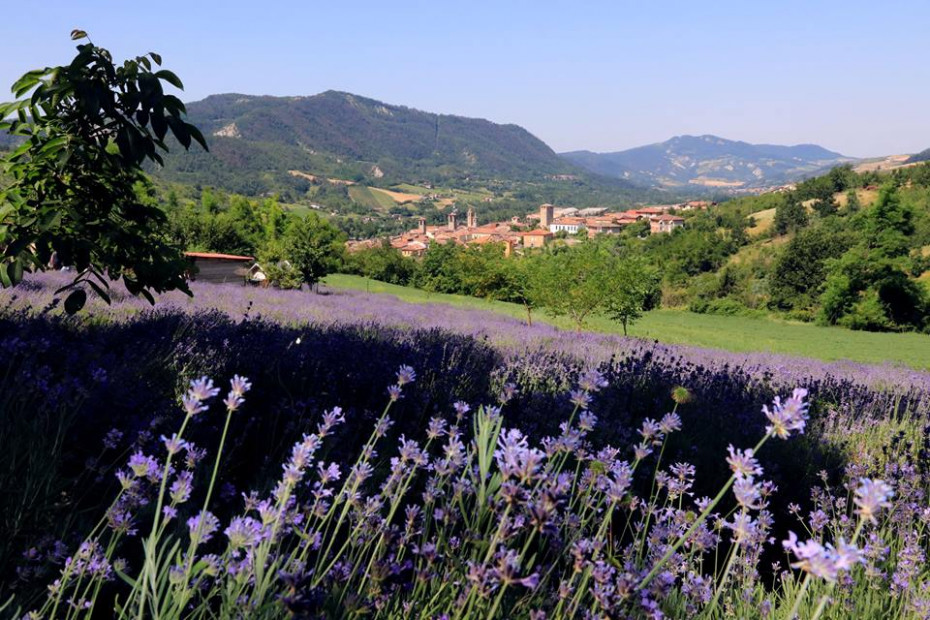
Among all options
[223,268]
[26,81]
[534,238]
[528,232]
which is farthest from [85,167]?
[528,232]

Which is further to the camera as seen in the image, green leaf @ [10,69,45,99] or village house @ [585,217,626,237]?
village house @ [585,217,626,237]

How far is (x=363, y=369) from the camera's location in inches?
155

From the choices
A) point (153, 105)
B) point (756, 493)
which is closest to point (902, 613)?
point (756, 493)

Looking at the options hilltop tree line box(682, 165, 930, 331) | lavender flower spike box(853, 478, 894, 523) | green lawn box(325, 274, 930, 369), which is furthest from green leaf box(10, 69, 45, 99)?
hilltop tree line box(682, 165, 930, 331)

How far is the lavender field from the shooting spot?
3.97 feet

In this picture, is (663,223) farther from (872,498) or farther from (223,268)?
(872,498)

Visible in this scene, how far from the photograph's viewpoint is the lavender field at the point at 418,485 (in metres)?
1.21

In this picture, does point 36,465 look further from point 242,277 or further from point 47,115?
point 242,277

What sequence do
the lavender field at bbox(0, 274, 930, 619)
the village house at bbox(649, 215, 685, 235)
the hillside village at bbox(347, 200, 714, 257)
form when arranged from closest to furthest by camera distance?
the lavender field at bbox(0, 274, 930, 619)
the village house at bbox(649, 215, 685, 235)
the hillside village at bbox(347, 200, 714, 257)

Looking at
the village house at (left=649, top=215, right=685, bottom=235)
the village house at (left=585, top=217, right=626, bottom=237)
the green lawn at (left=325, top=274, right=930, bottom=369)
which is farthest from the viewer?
the village house at (left=585, top=217, right=626, bottom=237)

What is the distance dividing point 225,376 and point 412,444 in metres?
2.30

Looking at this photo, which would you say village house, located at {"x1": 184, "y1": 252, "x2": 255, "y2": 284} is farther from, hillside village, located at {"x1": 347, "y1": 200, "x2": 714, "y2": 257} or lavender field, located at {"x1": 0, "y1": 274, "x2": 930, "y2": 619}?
hillside village, located at {"x1": 347, "y1": 200, "x2": 714, "y2": 257}

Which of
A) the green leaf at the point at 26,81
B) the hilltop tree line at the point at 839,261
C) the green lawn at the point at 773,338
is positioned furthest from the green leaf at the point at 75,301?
the hilltop tree line at the point at 839,261

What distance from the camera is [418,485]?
2.81 metres
